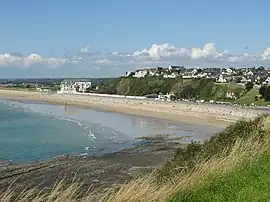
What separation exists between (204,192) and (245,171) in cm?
166

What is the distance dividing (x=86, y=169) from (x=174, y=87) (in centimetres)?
9651

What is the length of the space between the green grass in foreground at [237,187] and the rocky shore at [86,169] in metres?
10.3

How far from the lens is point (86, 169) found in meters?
23.6

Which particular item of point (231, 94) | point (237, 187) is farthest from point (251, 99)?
point (237, 187)

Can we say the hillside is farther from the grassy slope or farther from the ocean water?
the ocean water

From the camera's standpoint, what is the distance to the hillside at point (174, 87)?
9905cm

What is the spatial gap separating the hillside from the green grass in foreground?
8447 cm

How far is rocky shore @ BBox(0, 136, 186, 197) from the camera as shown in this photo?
65.2ft

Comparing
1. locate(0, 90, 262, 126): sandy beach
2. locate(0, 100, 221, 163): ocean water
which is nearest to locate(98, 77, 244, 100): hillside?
locate(0, 90, 262, 126): sandy beach

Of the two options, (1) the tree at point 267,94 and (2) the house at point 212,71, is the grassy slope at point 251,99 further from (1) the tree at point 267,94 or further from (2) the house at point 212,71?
(2) the house at point 212,71

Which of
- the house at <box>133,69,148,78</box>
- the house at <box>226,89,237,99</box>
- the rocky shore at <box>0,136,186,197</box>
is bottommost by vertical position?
the rocky shore at <box>0,136,186,197</box>

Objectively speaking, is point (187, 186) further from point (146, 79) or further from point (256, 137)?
point (146, 79)

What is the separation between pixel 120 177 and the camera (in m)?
21.0

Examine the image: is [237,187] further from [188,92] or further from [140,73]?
[140,73]
